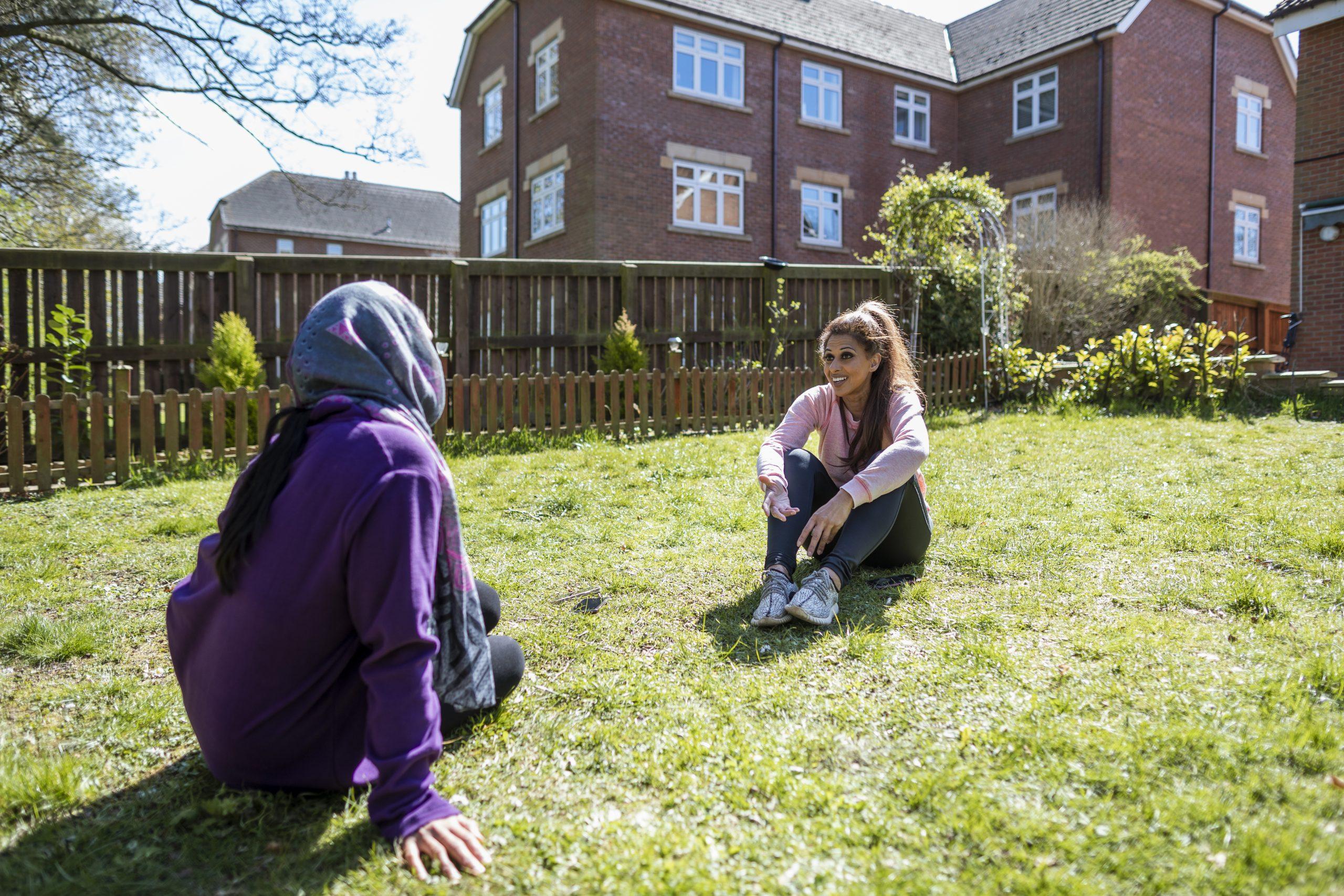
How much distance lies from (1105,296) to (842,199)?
8.97 m

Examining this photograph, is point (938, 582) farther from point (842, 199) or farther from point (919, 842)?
point (842, 199)

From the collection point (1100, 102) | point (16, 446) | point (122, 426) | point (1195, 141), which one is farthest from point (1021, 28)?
point (16, 446)

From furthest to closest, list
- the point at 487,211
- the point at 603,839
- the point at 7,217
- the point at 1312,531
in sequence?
the point at 487,211, the point at 7,217, the point at 1312,531, the point at 603,839

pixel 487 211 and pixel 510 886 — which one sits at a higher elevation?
pixel 487 211

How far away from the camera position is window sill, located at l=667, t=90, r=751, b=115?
60.7ft

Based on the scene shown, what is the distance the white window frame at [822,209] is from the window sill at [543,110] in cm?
575

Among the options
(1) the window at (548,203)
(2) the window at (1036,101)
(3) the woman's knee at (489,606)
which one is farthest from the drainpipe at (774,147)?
(3) the woman's knee at (489,606)

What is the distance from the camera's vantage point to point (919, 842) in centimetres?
210

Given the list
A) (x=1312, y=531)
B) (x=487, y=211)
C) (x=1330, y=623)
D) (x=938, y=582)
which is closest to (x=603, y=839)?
(x=938, y=582)

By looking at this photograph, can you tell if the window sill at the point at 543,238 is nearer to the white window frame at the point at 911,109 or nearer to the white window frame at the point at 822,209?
the white window frame at the point at 822,209

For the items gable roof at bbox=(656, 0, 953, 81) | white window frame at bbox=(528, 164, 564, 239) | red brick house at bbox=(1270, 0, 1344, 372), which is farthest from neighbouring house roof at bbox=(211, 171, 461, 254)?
red brick house at bbox=(1270, 0, 1344, 372)

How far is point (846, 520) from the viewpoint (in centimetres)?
378

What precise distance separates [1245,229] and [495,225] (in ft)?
63.4

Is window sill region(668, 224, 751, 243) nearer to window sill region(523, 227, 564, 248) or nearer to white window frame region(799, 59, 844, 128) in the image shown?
window sill region(523, 227, 564, 248)
